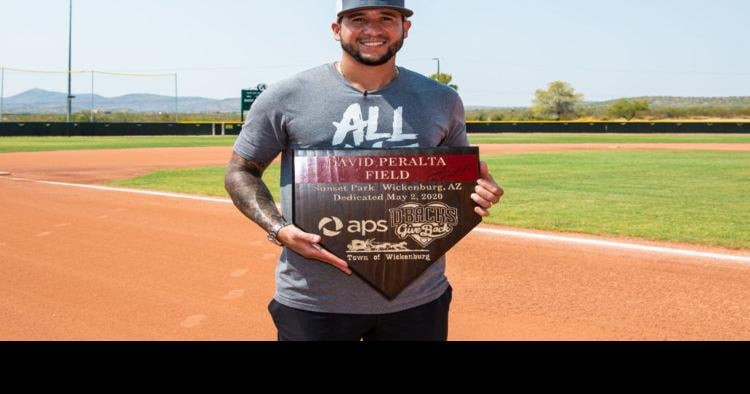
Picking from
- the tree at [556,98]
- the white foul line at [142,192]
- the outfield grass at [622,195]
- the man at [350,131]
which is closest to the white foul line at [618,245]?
the outfield grass at [622,195]

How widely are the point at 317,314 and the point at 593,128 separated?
55766 millimetres

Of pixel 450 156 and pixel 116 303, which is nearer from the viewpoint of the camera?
pixel 450 156

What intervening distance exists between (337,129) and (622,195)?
10452 mm

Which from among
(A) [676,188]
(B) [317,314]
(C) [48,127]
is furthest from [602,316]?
(C) [48,127]

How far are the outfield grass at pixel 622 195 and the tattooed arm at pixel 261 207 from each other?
252 inches

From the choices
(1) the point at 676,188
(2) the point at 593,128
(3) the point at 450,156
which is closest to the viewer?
(3) the point at 450,156

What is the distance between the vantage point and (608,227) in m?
8.20

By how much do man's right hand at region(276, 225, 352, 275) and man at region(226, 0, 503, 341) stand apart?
5.6 inches

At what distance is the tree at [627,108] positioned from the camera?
113 meters

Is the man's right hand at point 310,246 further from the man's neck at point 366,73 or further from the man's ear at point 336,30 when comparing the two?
the man's ear at point 336,30

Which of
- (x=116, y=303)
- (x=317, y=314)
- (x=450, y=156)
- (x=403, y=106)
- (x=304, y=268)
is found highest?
(x=403, y=106)
